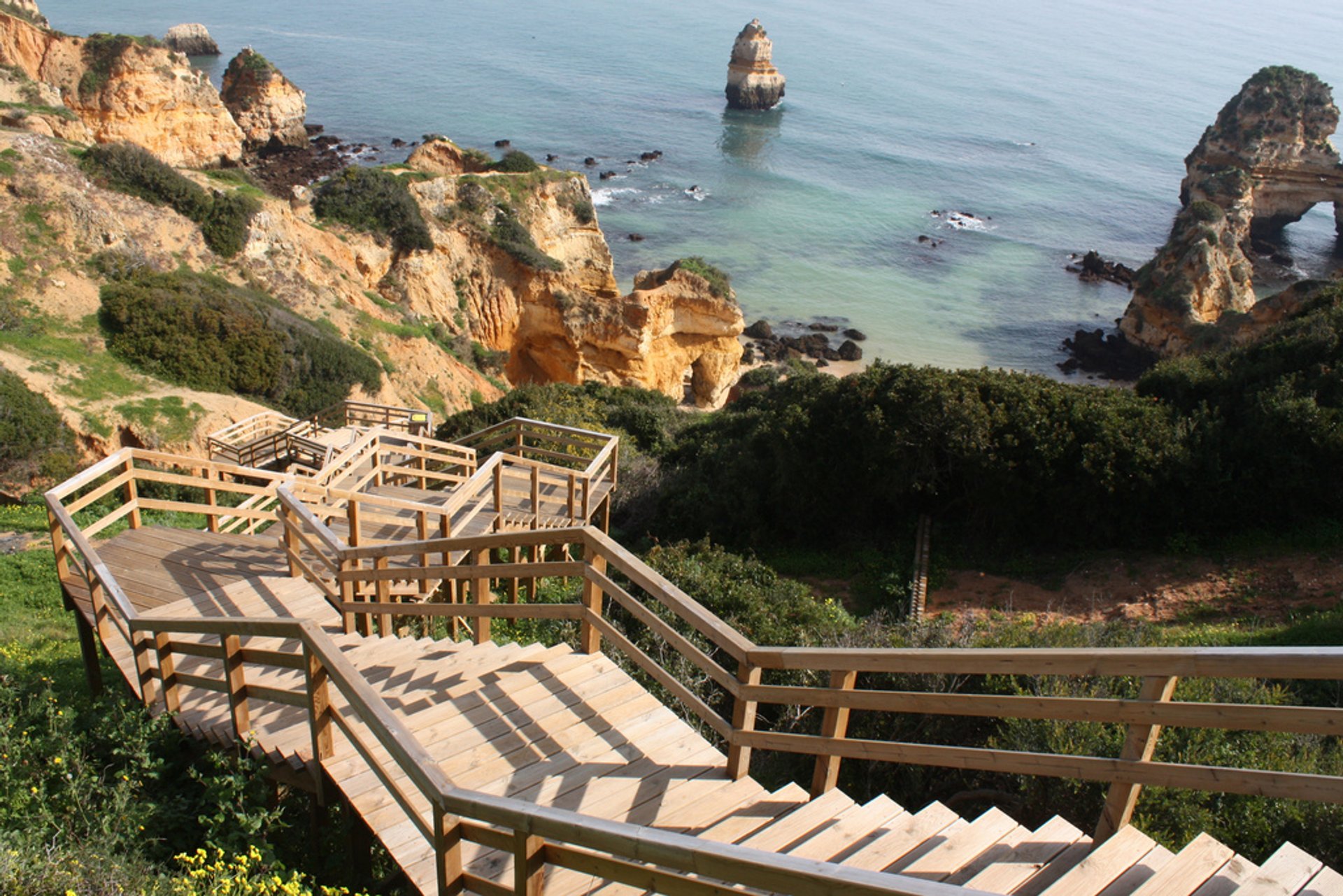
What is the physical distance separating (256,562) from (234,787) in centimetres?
419

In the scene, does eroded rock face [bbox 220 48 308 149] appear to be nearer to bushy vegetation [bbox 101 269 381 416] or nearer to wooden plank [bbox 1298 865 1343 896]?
bushy vegetation [bbox 101 269 381 416]

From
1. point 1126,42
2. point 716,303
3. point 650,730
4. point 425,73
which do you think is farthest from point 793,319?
point 1126,42

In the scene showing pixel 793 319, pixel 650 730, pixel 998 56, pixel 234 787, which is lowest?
pixel 793 319

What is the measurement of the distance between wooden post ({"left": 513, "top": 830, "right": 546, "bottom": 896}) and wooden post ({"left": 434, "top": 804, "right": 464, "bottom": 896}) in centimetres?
33

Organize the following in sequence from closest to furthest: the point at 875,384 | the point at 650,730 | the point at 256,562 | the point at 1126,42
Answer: the point at 650,730
the point at 256,562
the point at 875,384
the point at 1126,42

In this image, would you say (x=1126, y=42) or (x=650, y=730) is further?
(x=1126, y=42)

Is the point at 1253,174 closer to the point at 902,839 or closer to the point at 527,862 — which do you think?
the point at 902,839

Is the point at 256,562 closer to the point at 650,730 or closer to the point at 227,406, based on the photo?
the point at 650,730

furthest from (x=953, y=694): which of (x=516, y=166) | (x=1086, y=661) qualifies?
(x=516, y=166)

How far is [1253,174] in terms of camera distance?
62.0 m

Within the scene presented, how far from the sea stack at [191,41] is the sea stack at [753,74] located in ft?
171

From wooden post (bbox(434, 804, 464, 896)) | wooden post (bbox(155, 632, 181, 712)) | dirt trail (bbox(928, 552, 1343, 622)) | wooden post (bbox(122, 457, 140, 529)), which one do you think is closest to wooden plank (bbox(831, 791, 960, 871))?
wooden post (bbox(434, 804, 464, 896))

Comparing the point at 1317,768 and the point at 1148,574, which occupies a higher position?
the point at 1317,768

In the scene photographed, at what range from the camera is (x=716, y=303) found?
3878cm
